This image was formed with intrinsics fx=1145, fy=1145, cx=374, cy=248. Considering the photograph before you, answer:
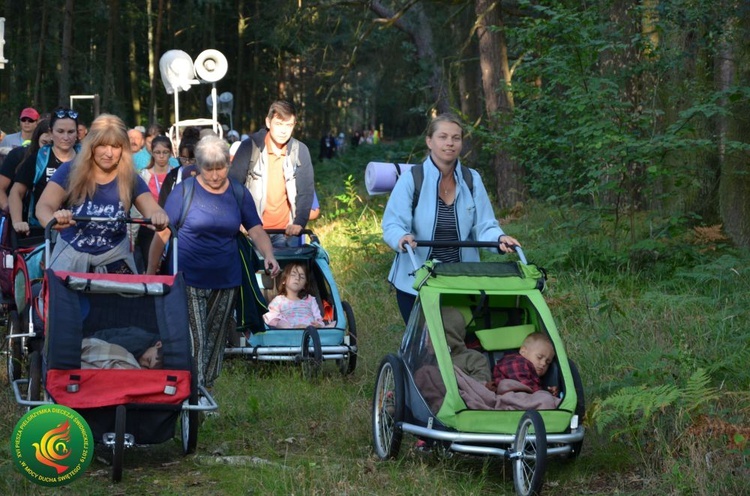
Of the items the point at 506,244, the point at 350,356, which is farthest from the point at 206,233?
the point at 350,356

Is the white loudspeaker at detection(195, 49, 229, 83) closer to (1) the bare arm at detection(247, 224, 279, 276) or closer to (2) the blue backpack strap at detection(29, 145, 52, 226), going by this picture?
(2) the blue backpack strap at detection(29, 145, 52, 226)

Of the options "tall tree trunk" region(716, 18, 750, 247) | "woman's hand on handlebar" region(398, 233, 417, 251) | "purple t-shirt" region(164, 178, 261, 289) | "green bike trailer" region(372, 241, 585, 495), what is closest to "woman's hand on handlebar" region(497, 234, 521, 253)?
"green bike trailer" region(372, 241, 585, 495)

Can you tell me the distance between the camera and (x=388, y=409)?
659 cm

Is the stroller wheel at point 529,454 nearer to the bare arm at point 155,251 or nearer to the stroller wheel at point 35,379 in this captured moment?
the stroller wheel at point 35,379

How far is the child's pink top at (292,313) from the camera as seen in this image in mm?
9461

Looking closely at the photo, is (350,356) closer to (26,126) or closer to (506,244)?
(506,244)

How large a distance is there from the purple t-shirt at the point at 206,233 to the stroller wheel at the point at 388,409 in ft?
4.88

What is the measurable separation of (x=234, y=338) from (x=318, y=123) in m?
56.1

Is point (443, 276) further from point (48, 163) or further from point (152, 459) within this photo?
point (48, 163)

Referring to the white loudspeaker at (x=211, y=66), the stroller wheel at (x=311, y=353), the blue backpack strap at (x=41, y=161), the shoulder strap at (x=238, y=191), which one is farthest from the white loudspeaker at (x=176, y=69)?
the shoulder strap at (x=238, y=191)

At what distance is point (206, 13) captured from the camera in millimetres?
40188

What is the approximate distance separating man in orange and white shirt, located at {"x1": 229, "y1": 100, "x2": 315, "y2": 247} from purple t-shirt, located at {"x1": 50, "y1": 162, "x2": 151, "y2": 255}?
2274mm

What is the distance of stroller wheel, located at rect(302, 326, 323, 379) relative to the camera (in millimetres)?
8859

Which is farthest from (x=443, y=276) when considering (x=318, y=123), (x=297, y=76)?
(x=318, y=123)
